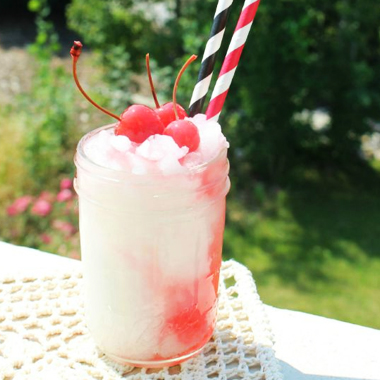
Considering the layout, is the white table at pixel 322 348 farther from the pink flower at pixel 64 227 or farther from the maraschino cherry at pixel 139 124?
the pink flower at pixel 64 227

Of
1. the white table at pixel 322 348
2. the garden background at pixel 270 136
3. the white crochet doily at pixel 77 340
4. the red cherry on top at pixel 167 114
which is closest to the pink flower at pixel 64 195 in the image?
the garden background at pixel 270 136

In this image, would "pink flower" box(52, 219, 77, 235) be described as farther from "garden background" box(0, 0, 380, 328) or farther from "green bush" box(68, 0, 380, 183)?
"green bush" box(68, 0, 380, 183)

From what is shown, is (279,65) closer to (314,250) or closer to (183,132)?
(314,250)

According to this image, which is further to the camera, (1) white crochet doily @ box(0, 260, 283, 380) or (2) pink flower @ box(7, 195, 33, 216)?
(2) pink flower @ box(7, 195, 33, 216)

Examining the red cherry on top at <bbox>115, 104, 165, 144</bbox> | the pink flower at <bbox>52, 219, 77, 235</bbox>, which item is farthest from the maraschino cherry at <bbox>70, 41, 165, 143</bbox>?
the pink flower at <bbox>52, 219, 77, 235</bbox>

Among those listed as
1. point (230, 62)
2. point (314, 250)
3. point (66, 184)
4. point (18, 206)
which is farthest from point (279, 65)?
point (230, 62)
